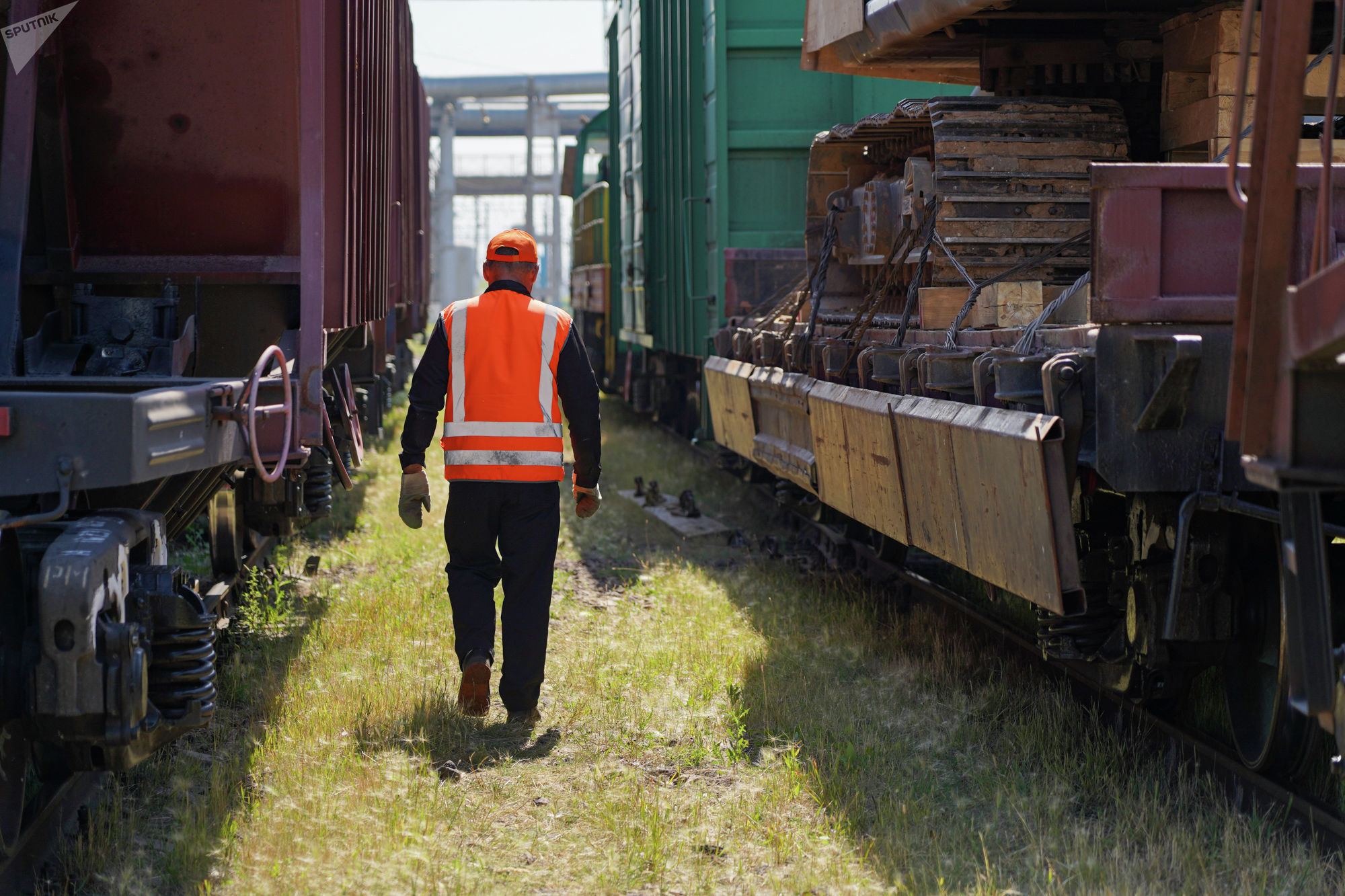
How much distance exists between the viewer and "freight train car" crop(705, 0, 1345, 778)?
3.05m

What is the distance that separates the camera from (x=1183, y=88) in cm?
612

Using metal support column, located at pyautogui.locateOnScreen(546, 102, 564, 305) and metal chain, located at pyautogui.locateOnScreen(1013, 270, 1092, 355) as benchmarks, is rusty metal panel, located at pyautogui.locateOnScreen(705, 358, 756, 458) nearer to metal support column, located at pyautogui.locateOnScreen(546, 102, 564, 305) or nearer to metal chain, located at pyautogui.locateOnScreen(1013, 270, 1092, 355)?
metal chain, located at pyautogui.locateOnScreen(1013, 270, 1092, 355)

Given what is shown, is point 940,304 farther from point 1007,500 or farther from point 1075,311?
point 1007,500

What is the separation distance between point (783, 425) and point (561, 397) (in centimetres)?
247

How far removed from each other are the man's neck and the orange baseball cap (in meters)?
0.08

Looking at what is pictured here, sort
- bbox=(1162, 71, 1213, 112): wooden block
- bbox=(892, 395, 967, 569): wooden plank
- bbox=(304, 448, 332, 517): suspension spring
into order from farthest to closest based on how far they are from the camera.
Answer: bbox=(304, 448, 332, 517): suspension spring < bbox=(1162, 71, 1213, 112): wooden block < bbox=(892, 395, 967, 569): wooden plank

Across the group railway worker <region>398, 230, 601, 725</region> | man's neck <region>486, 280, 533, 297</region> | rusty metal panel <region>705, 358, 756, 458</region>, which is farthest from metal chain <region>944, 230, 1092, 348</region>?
rusty metal panel <region>705, 358, 756, 458</region>

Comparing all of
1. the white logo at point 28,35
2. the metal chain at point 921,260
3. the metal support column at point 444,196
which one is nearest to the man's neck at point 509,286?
the metal chain at point 921,260

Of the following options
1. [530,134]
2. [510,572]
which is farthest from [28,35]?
[530,134]

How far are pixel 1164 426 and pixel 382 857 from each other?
2544mm

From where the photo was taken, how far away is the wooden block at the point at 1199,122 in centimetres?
562

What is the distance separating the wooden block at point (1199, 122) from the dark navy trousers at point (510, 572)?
309cm

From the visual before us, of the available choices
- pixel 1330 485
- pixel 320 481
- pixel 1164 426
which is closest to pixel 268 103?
pixel 320 481

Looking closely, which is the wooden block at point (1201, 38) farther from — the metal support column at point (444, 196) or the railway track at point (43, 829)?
the metal support column at point (444, 196)
